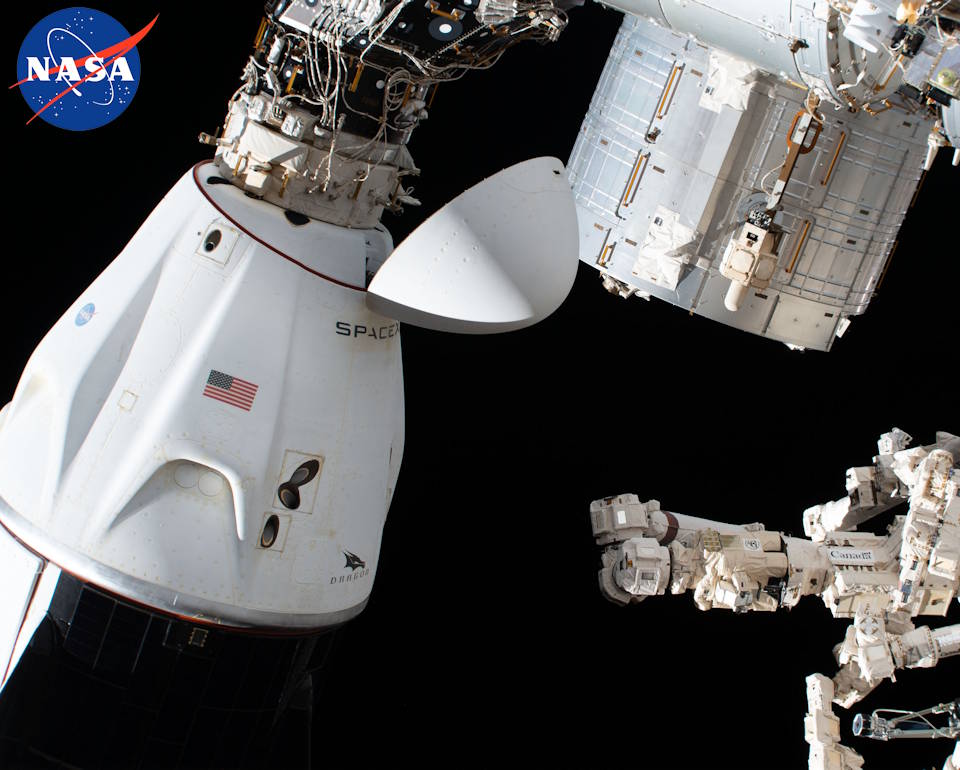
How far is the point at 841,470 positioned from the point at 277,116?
19.8 feet

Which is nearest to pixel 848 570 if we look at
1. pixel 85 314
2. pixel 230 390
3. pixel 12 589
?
pixel 230 390

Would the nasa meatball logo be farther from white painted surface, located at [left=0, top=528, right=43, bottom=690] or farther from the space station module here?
white painted surface, located at [left=0, top=528, right=43, bottom=690]

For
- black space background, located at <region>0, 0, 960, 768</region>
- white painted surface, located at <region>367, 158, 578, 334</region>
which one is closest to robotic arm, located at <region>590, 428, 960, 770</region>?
black space background, located at <region>0, 0, 960, 768</region>

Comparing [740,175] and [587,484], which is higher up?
[740,175]

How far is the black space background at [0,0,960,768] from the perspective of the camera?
10.9 meters

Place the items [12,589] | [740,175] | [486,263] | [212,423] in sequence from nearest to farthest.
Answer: [486,263] → [212,423] → [12,589] → [740,175]

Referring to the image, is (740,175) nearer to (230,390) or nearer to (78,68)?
(230,390)

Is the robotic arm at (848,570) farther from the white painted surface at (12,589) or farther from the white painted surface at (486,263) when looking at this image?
the white painted surface at (12,589)

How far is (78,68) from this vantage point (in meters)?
9.74

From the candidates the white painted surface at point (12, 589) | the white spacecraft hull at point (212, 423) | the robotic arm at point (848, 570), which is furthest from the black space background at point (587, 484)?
the white painted surface at point (12, 589)

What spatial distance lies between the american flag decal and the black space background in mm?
3635

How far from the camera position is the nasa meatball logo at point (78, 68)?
9.56 m

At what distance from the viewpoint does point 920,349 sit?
11.1 metres

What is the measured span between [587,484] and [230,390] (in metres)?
4.54
